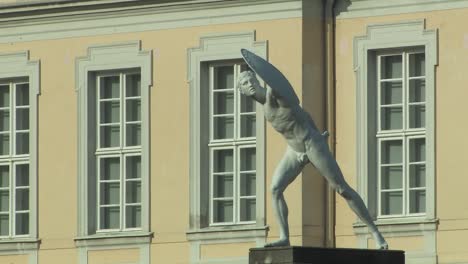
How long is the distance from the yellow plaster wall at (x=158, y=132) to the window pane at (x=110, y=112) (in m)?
0.54

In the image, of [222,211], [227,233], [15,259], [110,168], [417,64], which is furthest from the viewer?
[15,259]

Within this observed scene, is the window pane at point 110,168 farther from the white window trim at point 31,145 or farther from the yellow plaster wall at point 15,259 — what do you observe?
the yellow plaster wall at point 15,259

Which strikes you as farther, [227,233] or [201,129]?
[201,129]

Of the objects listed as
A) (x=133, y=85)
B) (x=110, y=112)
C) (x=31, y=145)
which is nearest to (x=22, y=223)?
(x=31, y=145)

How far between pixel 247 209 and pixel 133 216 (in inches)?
89.8

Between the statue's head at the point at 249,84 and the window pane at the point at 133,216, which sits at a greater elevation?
the statue's head at the point at 249,84

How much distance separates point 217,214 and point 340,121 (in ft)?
8.45

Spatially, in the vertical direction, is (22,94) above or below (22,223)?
above

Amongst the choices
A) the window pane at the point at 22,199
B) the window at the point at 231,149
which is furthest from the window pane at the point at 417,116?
the window pane at the point at 22,199

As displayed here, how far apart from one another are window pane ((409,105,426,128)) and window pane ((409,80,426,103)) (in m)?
0.11

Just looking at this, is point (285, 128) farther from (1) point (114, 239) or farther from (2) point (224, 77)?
(1) point (114, 239)

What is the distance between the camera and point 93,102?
158 ft

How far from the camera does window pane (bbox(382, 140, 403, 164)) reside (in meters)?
45.3

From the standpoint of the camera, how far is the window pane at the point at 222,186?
4675cm
